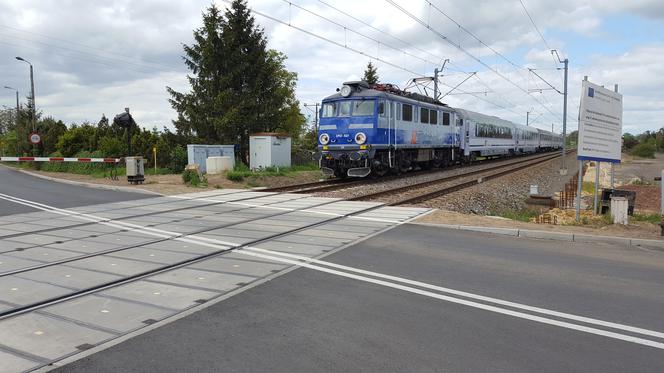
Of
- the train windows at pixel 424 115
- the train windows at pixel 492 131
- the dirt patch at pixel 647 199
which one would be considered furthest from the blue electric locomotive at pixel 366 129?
the train windows at pixel 492 131

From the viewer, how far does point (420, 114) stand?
2411 centimetres

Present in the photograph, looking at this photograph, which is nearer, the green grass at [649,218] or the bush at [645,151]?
the green grass at [649,218]

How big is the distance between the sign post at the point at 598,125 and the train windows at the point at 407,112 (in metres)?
10.1

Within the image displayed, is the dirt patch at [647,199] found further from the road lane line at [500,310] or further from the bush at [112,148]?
the bush at [112,148]

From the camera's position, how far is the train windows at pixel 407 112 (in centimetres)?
2184

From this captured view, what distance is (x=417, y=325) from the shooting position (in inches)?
177

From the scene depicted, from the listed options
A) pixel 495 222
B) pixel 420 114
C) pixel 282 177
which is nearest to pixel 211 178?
pixel 282 177

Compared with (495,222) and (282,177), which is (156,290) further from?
(282,177)

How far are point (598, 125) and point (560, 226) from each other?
298 cm

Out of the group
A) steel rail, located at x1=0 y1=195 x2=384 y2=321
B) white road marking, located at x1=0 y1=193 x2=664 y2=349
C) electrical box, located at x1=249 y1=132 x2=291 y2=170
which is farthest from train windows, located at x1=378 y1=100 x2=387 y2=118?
white road marking, located at x1=0 y1=193 x2=664 y2=349

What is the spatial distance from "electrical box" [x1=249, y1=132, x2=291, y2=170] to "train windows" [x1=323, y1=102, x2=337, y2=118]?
11.2 ft

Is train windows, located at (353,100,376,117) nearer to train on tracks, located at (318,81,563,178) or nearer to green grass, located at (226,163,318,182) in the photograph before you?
train on tracks, located at (318,81,563,178)

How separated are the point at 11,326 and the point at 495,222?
864 cm

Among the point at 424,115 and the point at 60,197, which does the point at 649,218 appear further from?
the point at 60,197
